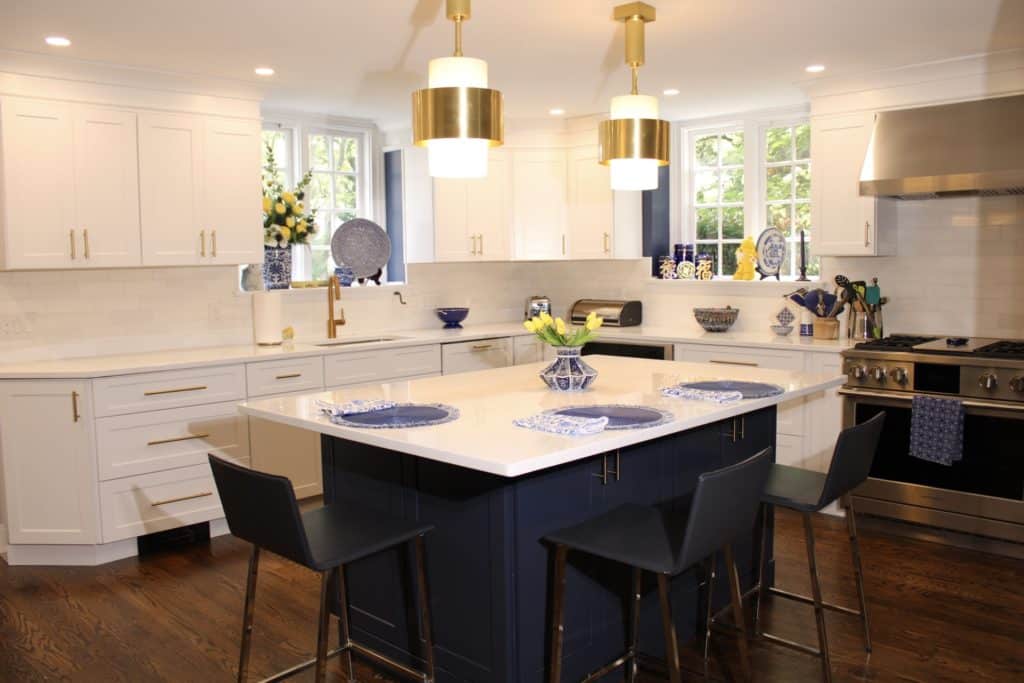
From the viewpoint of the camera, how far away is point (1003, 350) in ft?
13.4

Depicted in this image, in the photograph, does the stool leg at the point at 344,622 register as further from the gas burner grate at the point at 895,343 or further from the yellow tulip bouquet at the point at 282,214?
the gas burner grate at the point at 895,343

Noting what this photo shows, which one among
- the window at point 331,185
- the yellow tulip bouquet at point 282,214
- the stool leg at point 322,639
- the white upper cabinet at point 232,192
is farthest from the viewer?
the window at point 331,185

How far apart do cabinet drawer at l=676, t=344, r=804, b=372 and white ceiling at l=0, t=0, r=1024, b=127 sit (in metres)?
1.48

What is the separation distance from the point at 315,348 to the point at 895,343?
3.08m

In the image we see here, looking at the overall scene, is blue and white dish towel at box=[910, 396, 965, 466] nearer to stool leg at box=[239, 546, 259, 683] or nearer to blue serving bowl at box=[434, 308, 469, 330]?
blue serving bowl at box=[434, 308, 469, 330]

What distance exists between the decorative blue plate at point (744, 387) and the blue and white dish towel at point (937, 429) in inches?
50.9

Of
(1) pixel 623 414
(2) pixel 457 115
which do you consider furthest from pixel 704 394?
(2) pixel 457 115

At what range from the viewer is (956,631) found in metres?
3.22

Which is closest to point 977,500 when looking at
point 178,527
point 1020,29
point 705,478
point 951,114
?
point 951,114

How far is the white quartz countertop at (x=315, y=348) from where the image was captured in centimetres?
403

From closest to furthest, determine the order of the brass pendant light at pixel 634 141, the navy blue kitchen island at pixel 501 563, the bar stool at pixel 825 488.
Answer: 1. the navy blue kitchen island at pixel 501 563
2. the bar stool at pixel 825 488
3. the brass pendant light at pixel 634 141

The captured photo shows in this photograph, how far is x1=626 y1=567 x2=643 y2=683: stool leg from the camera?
2707 millimetres

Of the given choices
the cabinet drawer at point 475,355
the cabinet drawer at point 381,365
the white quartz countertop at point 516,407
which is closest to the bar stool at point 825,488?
the white quartz countertop at point 516,407

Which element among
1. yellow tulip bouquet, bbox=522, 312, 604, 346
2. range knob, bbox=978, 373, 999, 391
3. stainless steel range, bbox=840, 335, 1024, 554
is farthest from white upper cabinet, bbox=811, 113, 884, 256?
yellow tulip bouquet, bbox=522, 312, 604, 346
